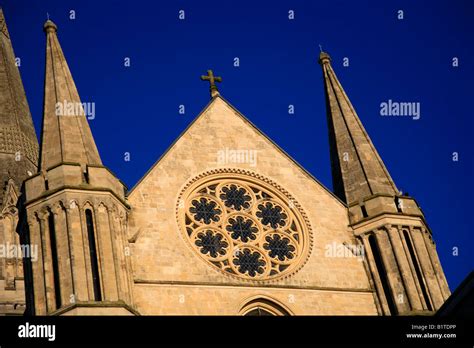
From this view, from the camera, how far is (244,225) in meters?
31.3

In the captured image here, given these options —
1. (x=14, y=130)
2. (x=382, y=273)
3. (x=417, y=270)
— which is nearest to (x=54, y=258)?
(x=382, y=273)

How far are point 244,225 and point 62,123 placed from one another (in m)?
5.48

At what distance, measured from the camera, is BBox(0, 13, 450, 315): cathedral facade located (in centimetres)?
2809

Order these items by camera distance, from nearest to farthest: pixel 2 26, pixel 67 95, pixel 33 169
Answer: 1. pixel 67 95
2. pixel 33 169
3. pixel 2 26

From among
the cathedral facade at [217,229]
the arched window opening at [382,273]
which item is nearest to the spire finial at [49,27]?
the cathedral facade at [217,229]

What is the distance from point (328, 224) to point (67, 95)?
789 cm

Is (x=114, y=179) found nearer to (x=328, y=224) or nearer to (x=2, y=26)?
(x=328, y=224)

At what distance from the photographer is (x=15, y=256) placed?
148ft

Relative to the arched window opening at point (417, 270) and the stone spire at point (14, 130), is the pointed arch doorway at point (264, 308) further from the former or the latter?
the stone spire at point (14, 130)

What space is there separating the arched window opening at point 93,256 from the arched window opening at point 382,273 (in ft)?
25.9
